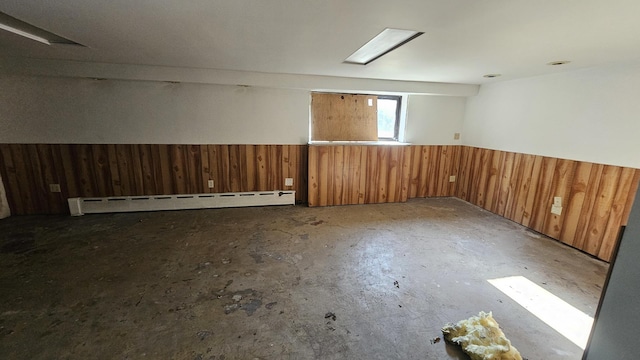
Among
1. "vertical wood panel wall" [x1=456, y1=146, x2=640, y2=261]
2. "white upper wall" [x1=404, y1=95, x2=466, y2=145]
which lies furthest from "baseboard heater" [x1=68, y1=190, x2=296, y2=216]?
"vertical wood panel wall" [x1=456, y1=146, x2=640, y2=261]

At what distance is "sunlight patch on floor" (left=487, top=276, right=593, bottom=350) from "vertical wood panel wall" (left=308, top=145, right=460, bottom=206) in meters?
2.24

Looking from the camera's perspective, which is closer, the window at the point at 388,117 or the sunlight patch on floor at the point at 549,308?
the sunlight patch on floor at the point at 549,308

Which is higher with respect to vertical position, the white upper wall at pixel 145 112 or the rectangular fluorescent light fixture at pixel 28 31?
the rectangular fluorescent light fixture at pixel 28 31

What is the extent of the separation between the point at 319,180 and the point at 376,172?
95cm

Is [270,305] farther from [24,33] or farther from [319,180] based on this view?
[24,33]

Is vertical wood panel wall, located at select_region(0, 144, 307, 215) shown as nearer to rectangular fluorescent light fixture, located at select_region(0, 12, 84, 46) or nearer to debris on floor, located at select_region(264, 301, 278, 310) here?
rectangular fluorescent light fixture, located at select_region(0, 12, 84, 46)

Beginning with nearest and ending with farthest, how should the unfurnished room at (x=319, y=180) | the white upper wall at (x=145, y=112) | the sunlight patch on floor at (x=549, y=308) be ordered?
the unfurnished room at (x=319, y=180) → the sunlight patch on floor at (x=549, y=308) → the white upper wall at (x=145, y=112)

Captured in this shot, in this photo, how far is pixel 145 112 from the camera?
361 cm

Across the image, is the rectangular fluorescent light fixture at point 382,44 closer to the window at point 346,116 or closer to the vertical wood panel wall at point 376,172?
the window at point 346,116

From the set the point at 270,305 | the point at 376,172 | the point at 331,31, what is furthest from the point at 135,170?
the point at 376,172

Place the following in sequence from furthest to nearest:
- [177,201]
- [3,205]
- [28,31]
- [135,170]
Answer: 1. [177,201]
2. [135,170]
3. [3,205]
4. [28,31]

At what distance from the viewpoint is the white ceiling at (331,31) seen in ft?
4.79

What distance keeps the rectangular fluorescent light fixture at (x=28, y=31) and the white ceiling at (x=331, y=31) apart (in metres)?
0.13

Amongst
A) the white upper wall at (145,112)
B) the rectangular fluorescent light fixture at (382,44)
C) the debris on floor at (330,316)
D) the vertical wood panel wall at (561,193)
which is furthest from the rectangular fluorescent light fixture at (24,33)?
the vertical wood panel wall at (561,193)
